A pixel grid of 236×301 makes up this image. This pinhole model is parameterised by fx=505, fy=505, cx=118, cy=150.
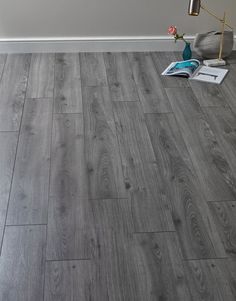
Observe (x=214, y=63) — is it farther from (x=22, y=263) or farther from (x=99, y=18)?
(x=22, y=263)

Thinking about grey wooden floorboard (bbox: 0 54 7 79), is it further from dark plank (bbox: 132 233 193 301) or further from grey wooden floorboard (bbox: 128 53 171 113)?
dark plank (bbox: 132 233 193 301)

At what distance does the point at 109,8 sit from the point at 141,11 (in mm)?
219

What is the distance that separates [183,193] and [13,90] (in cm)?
134

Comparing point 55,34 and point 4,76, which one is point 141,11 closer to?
point 55,34

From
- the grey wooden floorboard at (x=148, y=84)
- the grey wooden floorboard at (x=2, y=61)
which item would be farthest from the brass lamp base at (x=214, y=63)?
the grey wooden floorboard at (x=2, y=61)

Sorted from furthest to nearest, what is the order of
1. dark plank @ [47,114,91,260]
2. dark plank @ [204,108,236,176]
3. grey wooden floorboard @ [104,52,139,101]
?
grey wooden floorboard @ [104,52,139,101]
dark plank @ [204,108,236,176]
dark plank @ [47,114,91,260]

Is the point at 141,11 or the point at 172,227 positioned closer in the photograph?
the point at 172,227

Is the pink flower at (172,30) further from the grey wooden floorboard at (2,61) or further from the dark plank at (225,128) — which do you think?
the grey wooden floorboard at (2,61)

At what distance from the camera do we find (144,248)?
194 cm

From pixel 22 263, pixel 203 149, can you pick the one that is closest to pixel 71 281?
pixel 22 263

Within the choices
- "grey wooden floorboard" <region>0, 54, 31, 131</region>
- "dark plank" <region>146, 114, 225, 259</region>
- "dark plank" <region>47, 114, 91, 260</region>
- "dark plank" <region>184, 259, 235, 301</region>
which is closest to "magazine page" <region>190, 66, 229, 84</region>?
"dark plank" <region>146, 114, 225, 259</region>

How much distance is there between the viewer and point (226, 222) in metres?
2.07

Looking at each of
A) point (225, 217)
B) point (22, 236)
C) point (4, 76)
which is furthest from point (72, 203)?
point (4, 76)

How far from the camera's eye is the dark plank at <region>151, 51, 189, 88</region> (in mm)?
3143
